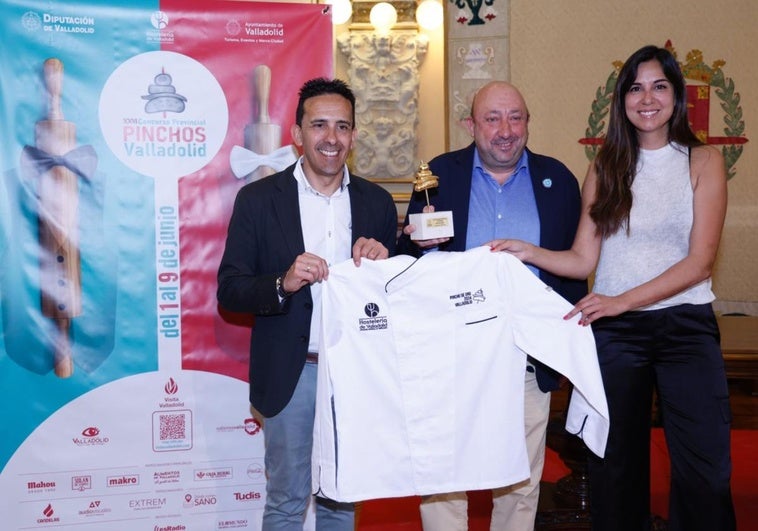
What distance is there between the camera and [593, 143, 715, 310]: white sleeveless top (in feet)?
7.83

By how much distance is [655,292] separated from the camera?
2320 mm

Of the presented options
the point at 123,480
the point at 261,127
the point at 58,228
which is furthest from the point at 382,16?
the point at 123,480

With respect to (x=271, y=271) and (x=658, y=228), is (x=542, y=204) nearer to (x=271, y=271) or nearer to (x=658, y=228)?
(x=658, y=228)

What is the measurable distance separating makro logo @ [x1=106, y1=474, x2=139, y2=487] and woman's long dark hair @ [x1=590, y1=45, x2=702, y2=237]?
2.16 metres

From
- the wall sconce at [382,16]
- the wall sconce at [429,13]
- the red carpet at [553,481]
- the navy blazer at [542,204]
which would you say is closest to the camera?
the navy blazer at [542,204]

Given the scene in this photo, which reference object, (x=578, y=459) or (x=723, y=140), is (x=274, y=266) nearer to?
(x=578, y=459)

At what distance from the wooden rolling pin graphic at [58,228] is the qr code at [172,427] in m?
0.44

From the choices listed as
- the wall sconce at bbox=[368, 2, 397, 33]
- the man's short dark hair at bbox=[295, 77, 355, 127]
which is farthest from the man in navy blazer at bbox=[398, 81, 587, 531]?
the wall sconce at bbox=[368, 2, 397, 33]

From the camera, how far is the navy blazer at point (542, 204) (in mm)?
2650

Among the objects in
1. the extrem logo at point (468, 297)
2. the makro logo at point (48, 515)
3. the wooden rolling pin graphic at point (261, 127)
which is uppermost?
the wooden rolling pin graphic at point (261, 127)

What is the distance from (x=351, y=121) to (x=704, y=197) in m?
1.19

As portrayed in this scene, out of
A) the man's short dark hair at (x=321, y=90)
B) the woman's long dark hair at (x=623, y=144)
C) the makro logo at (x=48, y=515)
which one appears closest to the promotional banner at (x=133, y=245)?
the makro logo at (x=48, y=515)

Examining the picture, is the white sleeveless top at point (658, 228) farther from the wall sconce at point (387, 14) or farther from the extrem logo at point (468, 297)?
the wall sconce at point (387, 14)

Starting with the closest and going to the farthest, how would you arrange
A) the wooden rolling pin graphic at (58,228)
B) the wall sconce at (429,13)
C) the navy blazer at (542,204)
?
1. the navy blazer at (542,204)
2. the wooden rolling pin graphic at (58,228)
3. the wall sconce at (429,13)
